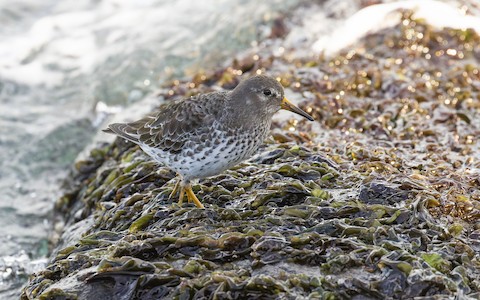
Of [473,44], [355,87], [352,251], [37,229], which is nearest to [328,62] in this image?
[355,87]

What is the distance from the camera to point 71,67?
10.5 m

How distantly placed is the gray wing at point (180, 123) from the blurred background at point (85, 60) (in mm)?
2033

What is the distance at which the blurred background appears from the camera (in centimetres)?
809

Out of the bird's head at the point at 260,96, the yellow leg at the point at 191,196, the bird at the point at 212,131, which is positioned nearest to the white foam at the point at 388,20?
the bird's head at the point at 260,96

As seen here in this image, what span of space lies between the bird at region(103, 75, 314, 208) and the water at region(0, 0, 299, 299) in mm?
2166

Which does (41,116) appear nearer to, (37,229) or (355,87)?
(37,229)

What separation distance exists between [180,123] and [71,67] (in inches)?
228

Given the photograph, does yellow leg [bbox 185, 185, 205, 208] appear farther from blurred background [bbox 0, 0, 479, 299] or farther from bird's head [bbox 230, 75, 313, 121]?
blurred background [bbox 0, 0, 479, 299]

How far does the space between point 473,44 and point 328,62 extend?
1752 millimetres

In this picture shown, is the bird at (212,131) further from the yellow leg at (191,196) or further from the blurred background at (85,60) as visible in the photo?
the blurred background at (85,60)

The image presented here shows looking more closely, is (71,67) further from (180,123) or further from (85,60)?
(180,123)

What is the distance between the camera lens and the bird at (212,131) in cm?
498

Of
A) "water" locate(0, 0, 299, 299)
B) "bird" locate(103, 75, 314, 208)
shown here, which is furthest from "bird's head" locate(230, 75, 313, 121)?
"water" locate(0, 0, 299, 299)

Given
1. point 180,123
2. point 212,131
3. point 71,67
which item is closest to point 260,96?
point 212,131
